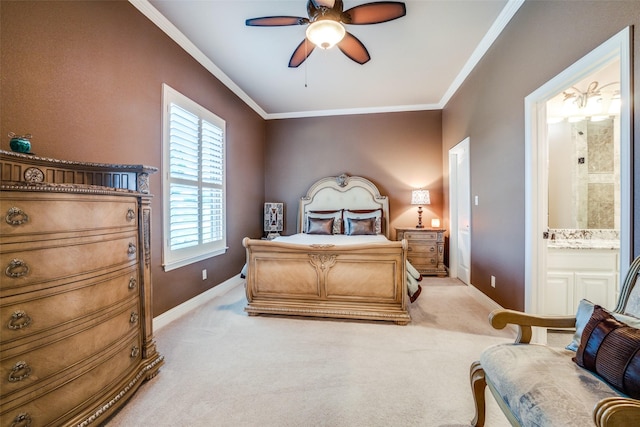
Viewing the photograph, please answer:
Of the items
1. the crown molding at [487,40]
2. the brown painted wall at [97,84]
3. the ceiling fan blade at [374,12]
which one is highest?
the crown molding at [487,40]

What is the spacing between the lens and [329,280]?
A: 8.91 ft

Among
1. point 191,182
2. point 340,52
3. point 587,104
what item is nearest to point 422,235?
point 587,104

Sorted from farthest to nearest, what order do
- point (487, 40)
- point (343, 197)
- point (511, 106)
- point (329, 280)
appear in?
point (343, 197)
point (487, 40)
point (329, 280)
point (511, 106)

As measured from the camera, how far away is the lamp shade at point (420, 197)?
179 inches

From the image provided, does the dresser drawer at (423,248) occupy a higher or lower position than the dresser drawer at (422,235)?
lower

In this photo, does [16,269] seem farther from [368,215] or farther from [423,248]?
[423,248]

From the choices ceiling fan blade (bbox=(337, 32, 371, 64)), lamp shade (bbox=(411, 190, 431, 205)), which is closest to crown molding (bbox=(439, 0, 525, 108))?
ceiling fan blade (bbox=(337, 32, 371, 64))

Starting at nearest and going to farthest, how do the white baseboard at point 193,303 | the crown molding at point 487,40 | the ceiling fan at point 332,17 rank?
the ceiling fan at point 332,17 < the crown molding at point 487,40 < the white baseboard at point 193,303

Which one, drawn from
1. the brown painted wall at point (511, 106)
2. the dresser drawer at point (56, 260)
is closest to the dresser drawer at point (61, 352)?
the dresser drawer at point (56, 260)

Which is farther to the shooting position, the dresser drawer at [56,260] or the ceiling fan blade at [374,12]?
the ceiling fan blade at [374,12]

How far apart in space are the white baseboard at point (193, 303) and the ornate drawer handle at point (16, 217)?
1748 millimetres

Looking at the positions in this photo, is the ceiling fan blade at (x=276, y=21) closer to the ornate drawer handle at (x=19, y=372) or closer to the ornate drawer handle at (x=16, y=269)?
the ornate drawer handle at (x=16, y=269)

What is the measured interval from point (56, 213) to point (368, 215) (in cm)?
397

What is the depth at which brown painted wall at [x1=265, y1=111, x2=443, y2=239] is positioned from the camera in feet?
15.9
